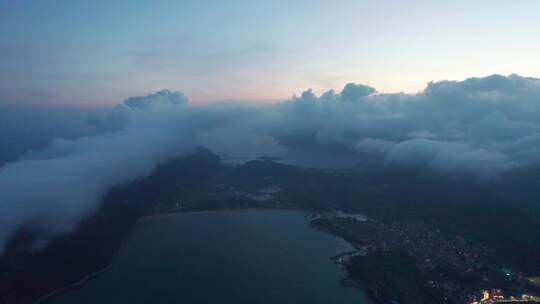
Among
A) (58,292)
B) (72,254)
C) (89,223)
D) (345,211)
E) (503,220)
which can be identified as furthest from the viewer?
(345,211)

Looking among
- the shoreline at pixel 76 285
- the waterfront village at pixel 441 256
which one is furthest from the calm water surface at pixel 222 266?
the waterfront village at pixel 441 256

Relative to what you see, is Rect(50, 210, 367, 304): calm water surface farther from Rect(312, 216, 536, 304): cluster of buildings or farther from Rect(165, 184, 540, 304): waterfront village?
Rect(312, 216, 536, 304): cluster of buildings

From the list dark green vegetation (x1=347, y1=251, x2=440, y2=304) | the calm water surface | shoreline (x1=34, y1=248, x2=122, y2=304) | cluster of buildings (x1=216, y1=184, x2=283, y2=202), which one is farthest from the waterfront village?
shoreline (x1=34, y1=248, x2=122, y2=304)

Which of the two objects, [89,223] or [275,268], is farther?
[89,223]

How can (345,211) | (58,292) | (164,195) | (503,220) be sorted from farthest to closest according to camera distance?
(164,195) → (345,211) → (503,220) → (58,292)

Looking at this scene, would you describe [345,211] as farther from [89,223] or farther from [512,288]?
[89,223]

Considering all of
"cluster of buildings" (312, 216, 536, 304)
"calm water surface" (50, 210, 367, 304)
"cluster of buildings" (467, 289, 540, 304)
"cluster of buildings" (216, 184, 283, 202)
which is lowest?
"cluster of buildings" (467, 289, 540, 304)

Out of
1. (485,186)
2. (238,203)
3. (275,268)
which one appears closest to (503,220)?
(485,186)

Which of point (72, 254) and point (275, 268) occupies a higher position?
point (72, 254)
